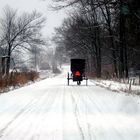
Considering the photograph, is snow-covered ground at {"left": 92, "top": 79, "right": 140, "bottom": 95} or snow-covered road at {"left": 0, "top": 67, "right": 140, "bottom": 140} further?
snow-covered ground at {"left": 92, "top": 79, "right": 140, "bottom": 95}

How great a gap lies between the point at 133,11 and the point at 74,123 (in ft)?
42.9

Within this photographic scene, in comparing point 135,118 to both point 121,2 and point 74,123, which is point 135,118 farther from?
point 121,2

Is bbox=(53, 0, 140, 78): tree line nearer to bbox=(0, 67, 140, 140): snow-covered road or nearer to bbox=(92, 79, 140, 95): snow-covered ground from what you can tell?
bbox=(92, 79, 140, 95): snow-covered ground

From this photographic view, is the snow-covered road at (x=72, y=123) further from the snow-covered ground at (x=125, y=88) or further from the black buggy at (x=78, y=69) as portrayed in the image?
the black buggy at (x=78, y=69)

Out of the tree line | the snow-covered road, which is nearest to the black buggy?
the tree line

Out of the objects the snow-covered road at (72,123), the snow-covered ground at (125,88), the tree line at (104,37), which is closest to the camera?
the snow-covered road at (72,123)

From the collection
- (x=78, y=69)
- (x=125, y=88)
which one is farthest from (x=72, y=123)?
(x=78, y=69)

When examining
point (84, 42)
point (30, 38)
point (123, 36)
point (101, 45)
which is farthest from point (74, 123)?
point (84, 42)

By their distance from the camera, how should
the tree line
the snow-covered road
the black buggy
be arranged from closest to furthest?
the snow-covered road → the black buggy → the tree line

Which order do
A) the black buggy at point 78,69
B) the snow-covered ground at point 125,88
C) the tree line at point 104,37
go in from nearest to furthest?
the snow-covered ground at point 125,88 < the black buggy at point 78,69 < the tree line at point 104,37

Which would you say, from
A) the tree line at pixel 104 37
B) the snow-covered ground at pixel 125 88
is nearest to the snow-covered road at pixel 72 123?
the snow-covered ground at pixel 125 88

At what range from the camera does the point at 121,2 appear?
2119 centimetres

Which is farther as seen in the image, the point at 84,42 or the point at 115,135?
Answer: the point at 84,42

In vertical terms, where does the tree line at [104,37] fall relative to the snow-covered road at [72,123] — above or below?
above
